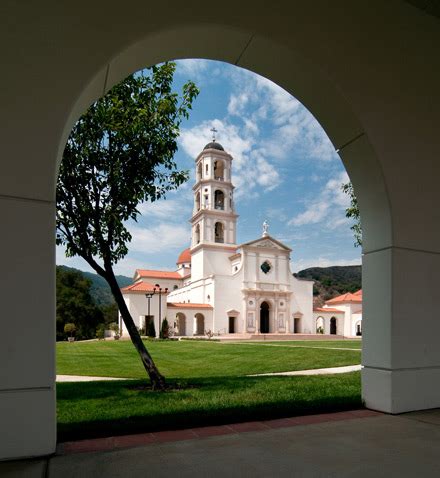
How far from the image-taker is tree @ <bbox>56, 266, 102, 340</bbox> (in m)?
45.9

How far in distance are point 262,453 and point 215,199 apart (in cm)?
4662

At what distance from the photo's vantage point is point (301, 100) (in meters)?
4.00

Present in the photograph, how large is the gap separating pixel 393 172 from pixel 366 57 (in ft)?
3.64

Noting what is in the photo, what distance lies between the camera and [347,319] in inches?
2098

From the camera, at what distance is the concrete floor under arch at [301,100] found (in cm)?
262

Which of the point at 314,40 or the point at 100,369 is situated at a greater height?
the point at 314,40

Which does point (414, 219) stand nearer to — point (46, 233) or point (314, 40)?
point (314, 40)

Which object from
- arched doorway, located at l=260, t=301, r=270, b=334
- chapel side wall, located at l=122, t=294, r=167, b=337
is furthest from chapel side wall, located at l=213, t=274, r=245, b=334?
chapel side wall, located at l=122, t=294, r=167, b=337

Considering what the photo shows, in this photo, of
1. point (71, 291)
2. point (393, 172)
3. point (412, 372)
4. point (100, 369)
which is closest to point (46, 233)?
point (393, 172)

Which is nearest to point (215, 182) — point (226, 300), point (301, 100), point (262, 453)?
point (226, 300)

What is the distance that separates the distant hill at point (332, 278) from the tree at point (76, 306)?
5981 cm

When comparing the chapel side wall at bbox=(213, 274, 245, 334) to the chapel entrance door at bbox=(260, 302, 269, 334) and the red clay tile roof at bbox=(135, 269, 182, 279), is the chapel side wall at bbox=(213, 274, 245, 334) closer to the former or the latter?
the chapel entrance door at bbox=(260, 302, 269, 334)

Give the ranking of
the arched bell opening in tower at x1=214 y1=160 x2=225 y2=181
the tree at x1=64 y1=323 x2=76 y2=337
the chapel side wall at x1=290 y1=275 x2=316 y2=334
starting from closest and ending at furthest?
the tree at x1=64 y1=323 x2=76 y2=337, the chapel side wall at x1=290 y1=275 x2=316 y2=334, the arched bell opening in tower at x1=214 y1=160 x2=225 y2=181

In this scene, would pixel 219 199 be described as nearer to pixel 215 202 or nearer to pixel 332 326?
pixel 215 202
